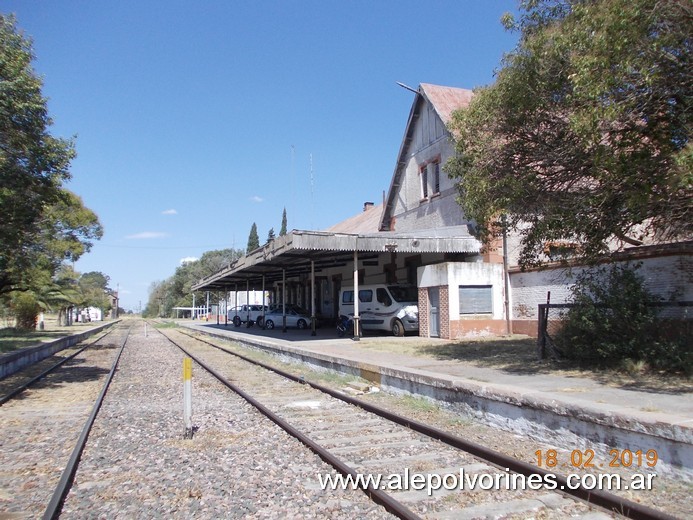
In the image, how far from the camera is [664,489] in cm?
491

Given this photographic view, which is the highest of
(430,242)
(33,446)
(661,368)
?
(430,242)

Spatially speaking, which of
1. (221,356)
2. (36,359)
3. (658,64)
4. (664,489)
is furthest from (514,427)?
(36,359)

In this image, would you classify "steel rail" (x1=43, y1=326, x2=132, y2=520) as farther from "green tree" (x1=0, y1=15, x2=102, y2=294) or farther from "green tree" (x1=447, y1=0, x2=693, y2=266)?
"green tree" (x1=447, y1=0, x2=693, y2=266)

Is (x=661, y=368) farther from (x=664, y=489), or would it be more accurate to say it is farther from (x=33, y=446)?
Answer: (x=33, y=446)

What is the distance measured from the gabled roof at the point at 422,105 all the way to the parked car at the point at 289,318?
8.58 meters

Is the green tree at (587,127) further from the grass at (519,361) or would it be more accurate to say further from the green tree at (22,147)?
the green tree at (22,147)

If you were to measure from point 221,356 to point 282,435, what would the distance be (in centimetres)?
1296

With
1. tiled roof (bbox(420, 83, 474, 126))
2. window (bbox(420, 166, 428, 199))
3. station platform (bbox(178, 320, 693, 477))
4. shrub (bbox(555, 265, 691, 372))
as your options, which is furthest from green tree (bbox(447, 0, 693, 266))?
window (bbox(420, 166, 428, 199))

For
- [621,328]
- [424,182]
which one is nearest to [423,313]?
[424,182]

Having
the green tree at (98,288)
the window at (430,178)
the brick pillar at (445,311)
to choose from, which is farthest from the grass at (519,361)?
the green tree at (98,288)

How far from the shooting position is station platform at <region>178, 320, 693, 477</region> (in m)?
5.32

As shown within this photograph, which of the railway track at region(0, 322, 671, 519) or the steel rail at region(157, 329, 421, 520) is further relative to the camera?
the railway track at region(0, 322, 671, 519)
